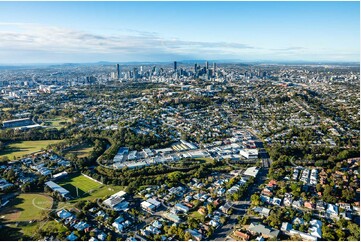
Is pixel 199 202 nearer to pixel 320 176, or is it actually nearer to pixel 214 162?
pixel 214 162

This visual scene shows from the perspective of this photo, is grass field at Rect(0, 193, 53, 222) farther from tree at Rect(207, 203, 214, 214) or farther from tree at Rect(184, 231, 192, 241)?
tree at Rect(207, 203, 214, 214)

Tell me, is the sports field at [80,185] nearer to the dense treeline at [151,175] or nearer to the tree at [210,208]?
the dense treeline at [151,175]

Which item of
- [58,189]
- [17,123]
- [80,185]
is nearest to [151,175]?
[80,185]

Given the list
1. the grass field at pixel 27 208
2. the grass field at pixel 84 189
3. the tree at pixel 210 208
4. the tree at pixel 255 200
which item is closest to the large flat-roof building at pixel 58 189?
the grass field at pixel 84 189

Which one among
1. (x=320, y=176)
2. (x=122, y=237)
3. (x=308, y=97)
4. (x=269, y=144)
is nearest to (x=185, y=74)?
(x=308, y=97)

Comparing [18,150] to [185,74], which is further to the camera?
[185,74]

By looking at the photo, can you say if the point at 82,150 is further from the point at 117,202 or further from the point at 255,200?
the point at 255,200

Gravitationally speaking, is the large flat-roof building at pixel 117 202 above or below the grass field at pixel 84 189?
above
